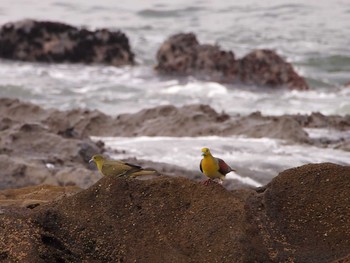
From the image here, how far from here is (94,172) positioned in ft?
27.1

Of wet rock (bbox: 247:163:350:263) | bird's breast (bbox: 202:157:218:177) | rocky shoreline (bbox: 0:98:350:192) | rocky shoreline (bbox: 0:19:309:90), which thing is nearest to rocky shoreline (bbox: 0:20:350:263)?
wet rock (bbox: 247:163:350:263)

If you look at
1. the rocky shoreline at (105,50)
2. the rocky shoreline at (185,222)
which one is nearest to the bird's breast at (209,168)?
the rocky shoreline at (185,222)

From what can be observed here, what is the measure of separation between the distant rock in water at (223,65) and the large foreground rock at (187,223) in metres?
14.0

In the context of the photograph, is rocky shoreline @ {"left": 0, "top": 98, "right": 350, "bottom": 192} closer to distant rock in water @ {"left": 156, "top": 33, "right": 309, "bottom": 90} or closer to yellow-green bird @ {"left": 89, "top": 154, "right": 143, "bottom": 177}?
yellow-green bird @ {"left": 89, "top": 154, "right": 143, "bottom": 177}

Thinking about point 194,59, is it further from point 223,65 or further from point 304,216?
point 304,216

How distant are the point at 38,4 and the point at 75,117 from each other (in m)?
17.7

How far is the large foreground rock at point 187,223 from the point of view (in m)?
3.69

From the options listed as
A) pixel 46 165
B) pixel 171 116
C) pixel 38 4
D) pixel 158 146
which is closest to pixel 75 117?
pixel 171 116

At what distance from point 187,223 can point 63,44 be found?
17.5 metres

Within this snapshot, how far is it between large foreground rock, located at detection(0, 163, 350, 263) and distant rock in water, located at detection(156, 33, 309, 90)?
1395 cm

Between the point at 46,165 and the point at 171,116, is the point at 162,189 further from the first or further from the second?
the point at 171,116

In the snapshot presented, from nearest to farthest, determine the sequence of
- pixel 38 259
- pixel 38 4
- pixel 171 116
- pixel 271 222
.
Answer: pixel 38 259, pixel 271 222, pixel 171 116, pixel 38 4

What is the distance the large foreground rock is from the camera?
3688 millimetres

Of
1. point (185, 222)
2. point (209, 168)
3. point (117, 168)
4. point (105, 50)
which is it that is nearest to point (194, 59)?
point (105, 50)
